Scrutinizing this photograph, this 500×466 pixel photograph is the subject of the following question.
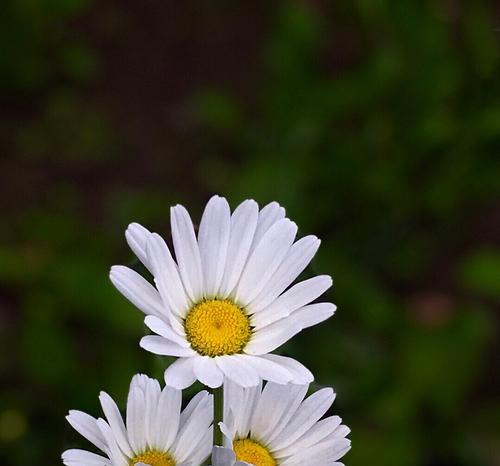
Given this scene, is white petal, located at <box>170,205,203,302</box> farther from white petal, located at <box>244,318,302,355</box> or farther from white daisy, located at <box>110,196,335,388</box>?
white petal, located at <box>244,318,302,355</box>

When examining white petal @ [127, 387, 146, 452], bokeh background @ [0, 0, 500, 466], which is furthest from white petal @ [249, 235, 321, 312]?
bokeh background @ [0, 0, 500, 466]

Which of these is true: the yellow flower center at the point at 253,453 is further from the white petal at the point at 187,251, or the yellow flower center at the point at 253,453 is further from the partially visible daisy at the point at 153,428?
the white petal at the point at 187,251

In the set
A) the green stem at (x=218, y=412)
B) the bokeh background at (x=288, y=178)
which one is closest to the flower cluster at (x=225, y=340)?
the green stem at (x=218, y=412)

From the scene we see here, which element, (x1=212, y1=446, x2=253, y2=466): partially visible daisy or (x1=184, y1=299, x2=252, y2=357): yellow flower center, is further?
(x1=184, y1=299, x2=252, y2=357): yellow flower center

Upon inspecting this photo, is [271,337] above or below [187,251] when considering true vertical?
below

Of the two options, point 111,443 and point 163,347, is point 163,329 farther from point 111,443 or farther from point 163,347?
point 111,443

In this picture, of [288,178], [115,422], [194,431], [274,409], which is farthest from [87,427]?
[288,178]
